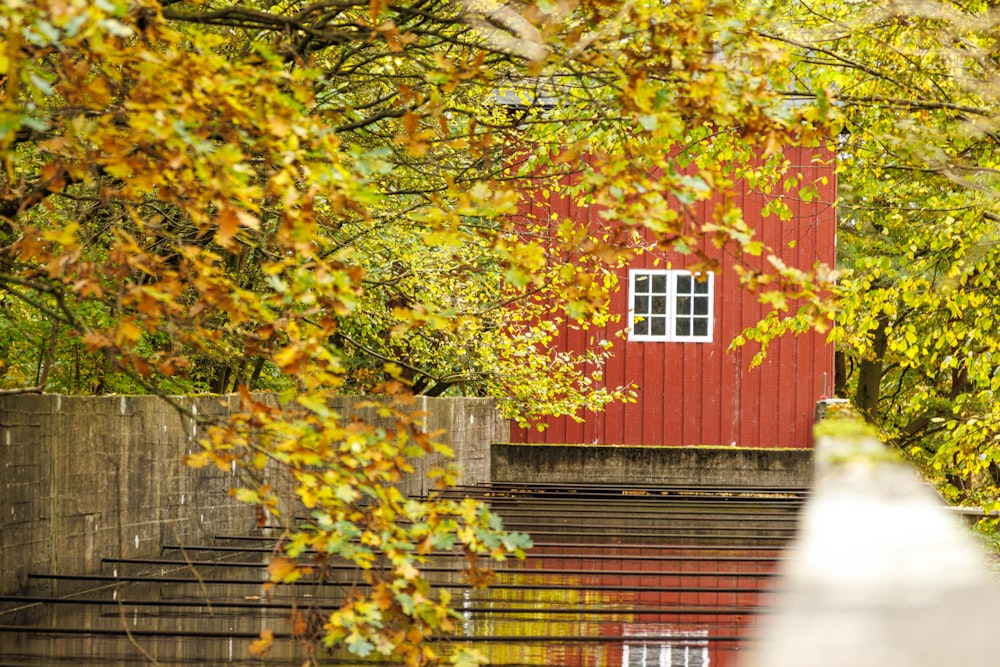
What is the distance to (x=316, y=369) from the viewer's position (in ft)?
15.7

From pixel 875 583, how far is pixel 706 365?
58.4 feet

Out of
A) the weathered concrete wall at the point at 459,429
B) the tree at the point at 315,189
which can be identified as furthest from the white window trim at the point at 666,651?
the weathered concrete wall at the point at 459,429

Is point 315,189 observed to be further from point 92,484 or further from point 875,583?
point 92,484

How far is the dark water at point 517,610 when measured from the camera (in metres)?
6.91

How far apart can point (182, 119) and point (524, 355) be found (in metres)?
12.3

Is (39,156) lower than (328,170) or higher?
higher

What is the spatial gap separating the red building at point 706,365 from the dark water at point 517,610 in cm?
767

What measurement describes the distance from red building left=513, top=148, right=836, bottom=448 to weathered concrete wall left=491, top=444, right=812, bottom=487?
1.70 meters

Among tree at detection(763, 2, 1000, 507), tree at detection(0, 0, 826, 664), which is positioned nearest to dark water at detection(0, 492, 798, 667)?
tree at detection(0, 0, 826, 664)

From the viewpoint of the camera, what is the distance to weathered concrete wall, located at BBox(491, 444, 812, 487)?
59.4 feet

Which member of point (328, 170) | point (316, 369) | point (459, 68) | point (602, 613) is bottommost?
point (602, 613)

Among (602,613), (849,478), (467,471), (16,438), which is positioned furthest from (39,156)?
(467,471)

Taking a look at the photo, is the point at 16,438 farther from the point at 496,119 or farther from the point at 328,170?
the point at 496,119

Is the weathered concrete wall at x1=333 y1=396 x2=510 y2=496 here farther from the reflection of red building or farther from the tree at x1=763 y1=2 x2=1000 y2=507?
the tree at x1=763 y1=2 x2=1000 y2=507
